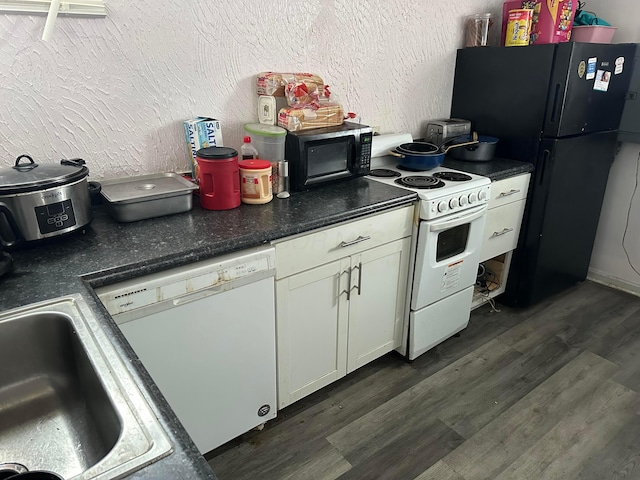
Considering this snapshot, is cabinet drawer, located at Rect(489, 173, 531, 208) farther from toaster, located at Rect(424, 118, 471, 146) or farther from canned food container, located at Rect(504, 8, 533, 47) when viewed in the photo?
canned food container, located at Rect(504, 8, 533, 47)

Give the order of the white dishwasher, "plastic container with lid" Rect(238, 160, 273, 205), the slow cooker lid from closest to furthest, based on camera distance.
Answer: the slow cooker lid
the white dishwasher
"plastic container with lid" Rect(238, 160, 273, 205)

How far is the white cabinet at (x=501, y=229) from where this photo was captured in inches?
94.5

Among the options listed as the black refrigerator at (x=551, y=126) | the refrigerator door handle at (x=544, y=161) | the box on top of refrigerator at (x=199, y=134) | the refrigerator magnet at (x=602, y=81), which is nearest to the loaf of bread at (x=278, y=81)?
the box on top of refrigerator at (x=199, y=134)

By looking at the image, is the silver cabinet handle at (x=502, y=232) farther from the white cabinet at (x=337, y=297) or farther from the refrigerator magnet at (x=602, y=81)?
the refrigerator magnet at (x=602, y=81)

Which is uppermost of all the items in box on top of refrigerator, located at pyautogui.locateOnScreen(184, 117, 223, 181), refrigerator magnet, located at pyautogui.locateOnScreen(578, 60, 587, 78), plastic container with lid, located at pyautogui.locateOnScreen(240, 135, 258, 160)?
refrigerator magnet, located at pyautogui.locateOnScreen(578, 60, 587, 78)

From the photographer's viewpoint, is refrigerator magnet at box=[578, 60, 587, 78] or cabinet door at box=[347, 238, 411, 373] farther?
refrigerator magnet at box=[578, 60, 587, 78]

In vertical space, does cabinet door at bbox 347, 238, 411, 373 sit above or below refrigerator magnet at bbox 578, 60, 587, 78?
below

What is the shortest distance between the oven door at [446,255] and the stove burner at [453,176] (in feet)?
0.52

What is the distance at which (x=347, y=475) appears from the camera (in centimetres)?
168

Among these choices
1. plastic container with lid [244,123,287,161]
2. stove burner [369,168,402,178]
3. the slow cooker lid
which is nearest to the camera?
the slow cooker lid

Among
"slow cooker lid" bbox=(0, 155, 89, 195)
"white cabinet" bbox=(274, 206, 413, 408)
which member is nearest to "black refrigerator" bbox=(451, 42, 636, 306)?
"white cabinet" bbox=(274, 206, 413, 408)

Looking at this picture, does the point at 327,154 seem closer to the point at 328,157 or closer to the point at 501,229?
the point at 328,157

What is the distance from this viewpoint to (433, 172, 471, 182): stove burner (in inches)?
86.4

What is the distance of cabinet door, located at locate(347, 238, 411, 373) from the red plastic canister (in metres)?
0.55
